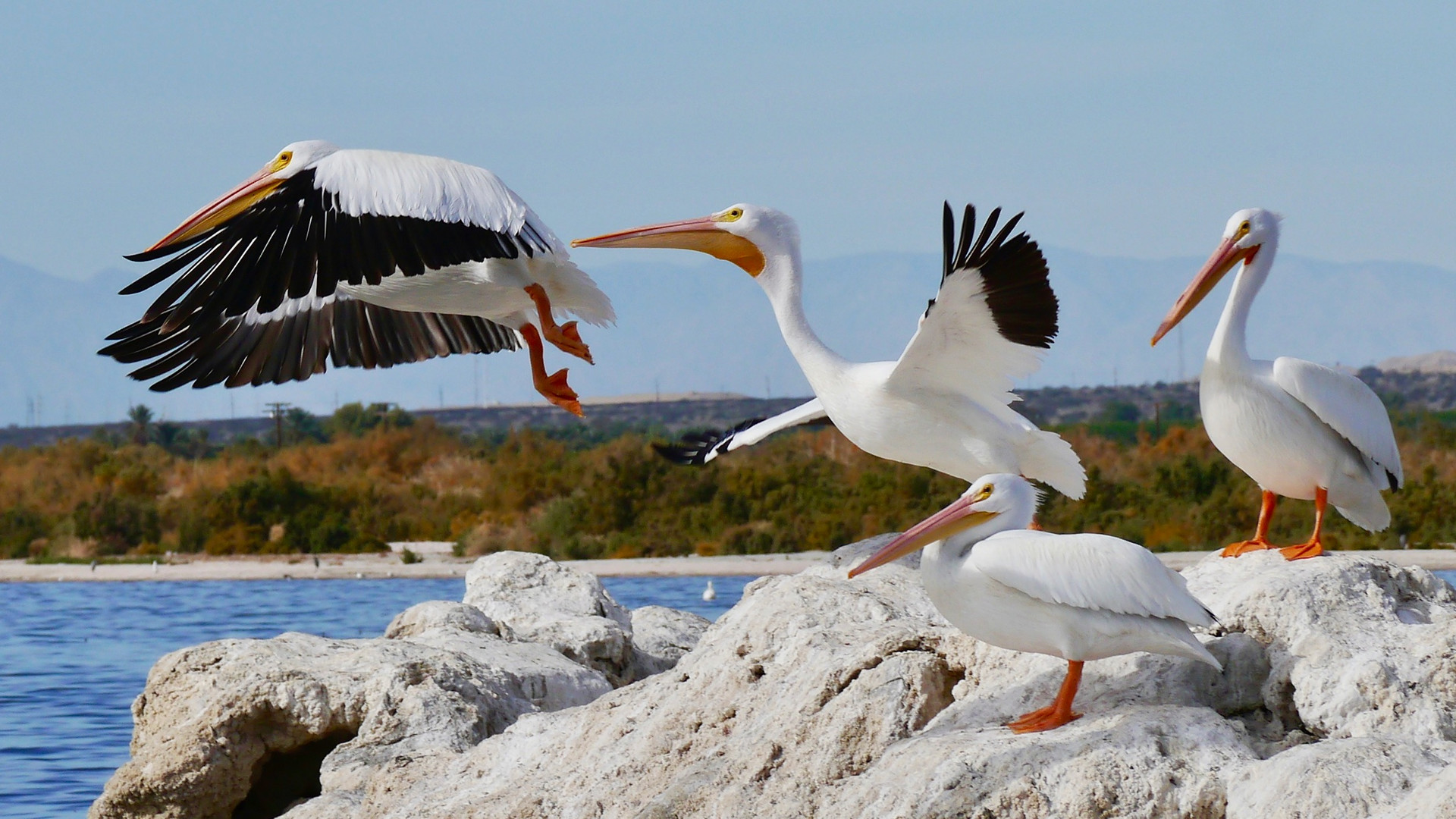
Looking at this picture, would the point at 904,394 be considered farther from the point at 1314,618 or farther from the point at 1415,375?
the point at 1415,375

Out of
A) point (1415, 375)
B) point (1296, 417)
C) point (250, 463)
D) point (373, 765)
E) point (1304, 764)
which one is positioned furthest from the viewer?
point (1415, 375)

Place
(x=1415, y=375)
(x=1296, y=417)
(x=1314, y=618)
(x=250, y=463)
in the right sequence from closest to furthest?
(x=1314, y=618) < (x=1296, y=417) < (x=250, y=463) < (x=1415, y=375)

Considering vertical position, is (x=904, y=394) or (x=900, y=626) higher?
(x=904, y=394)

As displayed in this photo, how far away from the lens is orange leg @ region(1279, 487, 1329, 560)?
16.0 feet

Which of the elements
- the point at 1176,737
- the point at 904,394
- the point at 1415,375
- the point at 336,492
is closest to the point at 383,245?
the point at 904,394

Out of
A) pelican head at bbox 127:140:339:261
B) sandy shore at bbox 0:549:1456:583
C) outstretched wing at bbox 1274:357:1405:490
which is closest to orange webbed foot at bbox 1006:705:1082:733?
outstretched wing at bbox 1274:357:1405:490

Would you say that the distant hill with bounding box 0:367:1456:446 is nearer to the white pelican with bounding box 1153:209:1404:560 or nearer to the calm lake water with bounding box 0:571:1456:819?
the calm lake water with bounding box 0:571:1456:819

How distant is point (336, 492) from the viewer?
30.0 meters

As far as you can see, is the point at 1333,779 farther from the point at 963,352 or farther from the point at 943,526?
the point at 963,352

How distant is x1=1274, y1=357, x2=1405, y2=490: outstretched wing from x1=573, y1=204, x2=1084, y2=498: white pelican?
754 millimetres

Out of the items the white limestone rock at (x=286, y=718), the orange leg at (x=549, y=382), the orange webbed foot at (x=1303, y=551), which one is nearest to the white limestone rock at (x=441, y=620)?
the white limestone rock at (x=286, y=718)

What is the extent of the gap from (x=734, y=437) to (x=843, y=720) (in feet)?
6.99

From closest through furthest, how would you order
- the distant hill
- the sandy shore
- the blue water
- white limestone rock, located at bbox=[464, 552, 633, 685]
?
white limestone rock, located at bbox=[464, 552, 633, 685], the blue water, the sandy shore, the distant hill

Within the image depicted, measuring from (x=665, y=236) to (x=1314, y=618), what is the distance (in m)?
2.37
